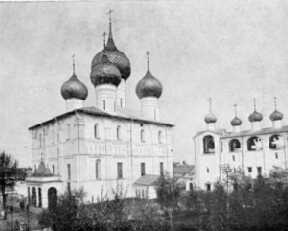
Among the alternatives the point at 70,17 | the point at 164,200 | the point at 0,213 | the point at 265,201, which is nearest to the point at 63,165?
the point at 0,213

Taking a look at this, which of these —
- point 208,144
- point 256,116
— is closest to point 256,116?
point 256,116

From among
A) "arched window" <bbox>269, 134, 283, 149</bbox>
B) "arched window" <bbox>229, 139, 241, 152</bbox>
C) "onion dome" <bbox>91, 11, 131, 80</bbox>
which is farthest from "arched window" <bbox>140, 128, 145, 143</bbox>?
"arched window" <bbox>269, 134, 283, 149</bbox>

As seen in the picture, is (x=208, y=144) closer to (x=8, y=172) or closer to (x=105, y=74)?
(x=105, y=74)

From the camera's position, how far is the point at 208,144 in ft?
104

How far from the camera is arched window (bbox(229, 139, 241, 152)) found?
30.4 meters

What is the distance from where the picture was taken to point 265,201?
13148 mm

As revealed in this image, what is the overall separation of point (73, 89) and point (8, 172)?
766cm

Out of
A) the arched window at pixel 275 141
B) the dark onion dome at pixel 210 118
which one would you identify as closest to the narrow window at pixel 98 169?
the dark onion dome at pixel 210 118

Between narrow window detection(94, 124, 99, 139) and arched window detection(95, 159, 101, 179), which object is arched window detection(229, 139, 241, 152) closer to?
arched window detection(95, 159, 101, 179)

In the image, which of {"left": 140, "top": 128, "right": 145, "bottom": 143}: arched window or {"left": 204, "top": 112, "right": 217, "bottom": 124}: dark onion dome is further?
{"left": 204, "top": 112, "right": 217, "bottom": 124}: dark onion dome

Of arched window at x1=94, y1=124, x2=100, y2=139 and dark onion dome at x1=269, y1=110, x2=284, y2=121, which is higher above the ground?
dark onion dome at x1=269, y1=110, x2=284, y2=121

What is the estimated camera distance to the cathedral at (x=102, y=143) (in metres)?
20.6

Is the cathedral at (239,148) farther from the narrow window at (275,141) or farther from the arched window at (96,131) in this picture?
the arched window at (96,131)

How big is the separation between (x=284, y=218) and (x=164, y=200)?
5155mm
